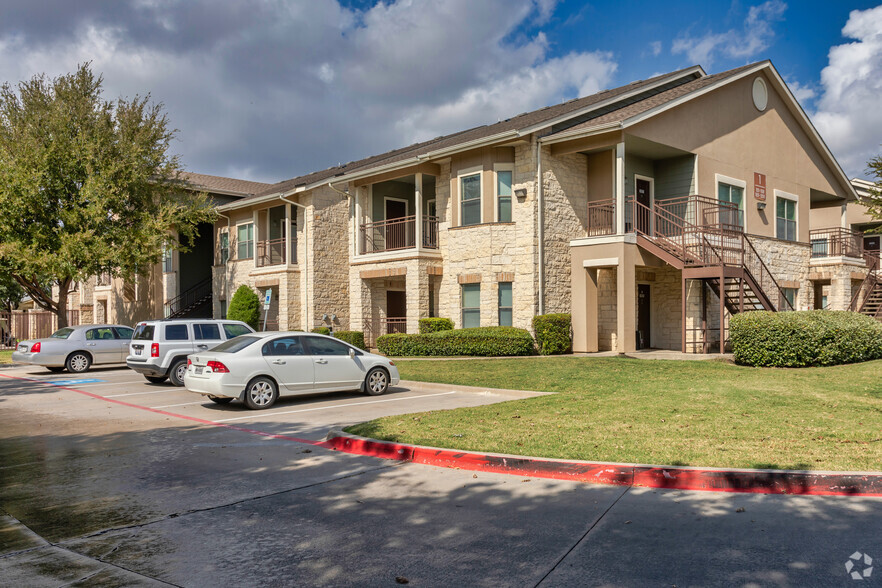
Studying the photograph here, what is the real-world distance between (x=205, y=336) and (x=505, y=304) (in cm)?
965

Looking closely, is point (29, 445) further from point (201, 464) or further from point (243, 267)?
point (243, 267)

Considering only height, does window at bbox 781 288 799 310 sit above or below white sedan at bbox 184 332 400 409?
above

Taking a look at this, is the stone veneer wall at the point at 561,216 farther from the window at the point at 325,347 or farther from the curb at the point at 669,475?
the curb at the point at 669,475

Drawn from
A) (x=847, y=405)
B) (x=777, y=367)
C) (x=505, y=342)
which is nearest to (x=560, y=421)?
(x=847, y=405)

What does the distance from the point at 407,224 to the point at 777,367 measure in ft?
46.8

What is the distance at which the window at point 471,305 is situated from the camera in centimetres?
2283

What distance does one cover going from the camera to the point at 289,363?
12.4 meters

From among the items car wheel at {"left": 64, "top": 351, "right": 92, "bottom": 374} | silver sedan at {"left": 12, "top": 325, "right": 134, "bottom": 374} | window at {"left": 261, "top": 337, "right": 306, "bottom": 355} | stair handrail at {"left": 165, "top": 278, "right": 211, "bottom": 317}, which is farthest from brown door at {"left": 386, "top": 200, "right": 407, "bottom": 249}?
stair handrail at {"left": 165, "top": 278, "right": 211, "bottom": 317}

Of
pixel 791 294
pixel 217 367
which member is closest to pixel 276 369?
pixel 217 367

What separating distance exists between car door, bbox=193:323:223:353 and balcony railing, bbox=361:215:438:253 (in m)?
9.54

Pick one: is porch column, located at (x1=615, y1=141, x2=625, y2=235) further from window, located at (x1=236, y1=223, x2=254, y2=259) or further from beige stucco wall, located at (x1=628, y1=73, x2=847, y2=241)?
window, located at (x1=236, y1=223, x2=254, y2=259)

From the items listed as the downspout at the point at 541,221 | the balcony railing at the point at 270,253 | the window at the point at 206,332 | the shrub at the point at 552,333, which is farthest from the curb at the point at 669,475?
the balcony railing at the point at 270,253

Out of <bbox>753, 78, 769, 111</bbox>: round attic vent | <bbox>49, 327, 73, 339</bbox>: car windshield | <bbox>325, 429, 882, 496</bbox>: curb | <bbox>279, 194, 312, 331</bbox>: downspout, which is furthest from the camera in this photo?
<bbox>279, 194, 312, 331</bbox>: downspout

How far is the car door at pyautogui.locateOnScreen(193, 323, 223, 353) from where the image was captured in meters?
16.3
